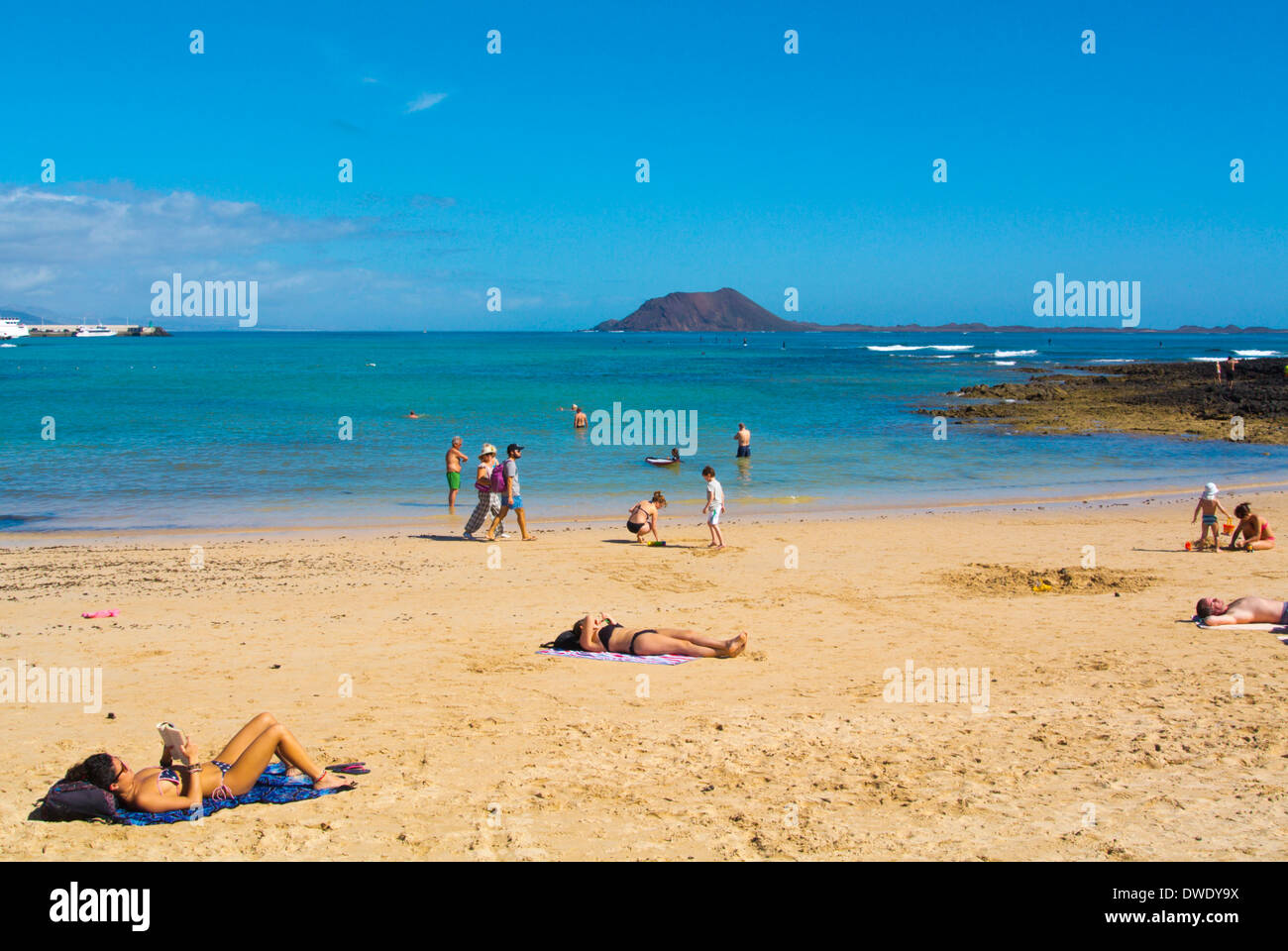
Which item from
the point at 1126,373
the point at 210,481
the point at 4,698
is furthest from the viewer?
the point at 1126,373

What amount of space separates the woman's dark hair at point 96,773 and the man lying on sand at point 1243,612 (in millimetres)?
10580

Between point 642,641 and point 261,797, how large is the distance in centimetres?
430

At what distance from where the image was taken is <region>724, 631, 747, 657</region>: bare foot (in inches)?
384

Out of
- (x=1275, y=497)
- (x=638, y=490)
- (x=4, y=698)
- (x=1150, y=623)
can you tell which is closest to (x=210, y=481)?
(x=638, y=490)

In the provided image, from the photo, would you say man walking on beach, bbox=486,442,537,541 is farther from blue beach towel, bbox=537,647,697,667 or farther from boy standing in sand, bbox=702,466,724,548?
blue beach towel, bbox=537,647,697,667

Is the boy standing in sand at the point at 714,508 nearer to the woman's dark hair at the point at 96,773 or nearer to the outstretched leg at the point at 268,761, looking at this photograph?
the outstretched leg at the point at 268,761

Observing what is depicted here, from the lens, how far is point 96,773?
620 centimetres

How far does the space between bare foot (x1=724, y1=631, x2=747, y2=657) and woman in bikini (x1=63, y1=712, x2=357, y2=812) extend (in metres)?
4.21

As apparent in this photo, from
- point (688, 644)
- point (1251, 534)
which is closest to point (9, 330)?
point (688, 644)

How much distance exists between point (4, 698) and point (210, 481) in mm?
17931

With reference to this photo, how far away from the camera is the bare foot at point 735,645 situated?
9758 mm

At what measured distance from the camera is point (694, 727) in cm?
794
